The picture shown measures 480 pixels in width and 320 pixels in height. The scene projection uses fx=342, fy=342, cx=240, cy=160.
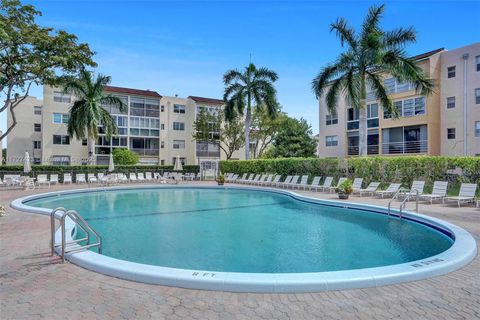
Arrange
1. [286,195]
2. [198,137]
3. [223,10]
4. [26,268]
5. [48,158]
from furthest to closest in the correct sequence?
1. [198,137]
2. [48,158]
3. [286,195]
4. [223,10]
5. [26,268]

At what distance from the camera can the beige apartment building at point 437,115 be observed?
26047 millimetres

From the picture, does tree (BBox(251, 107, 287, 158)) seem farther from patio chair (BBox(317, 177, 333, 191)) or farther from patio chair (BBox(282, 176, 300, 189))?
patio chair (BBox(317, 177, 333, 191))

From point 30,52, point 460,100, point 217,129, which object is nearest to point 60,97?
point 217,129

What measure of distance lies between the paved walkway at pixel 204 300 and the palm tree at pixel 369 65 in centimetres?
1751

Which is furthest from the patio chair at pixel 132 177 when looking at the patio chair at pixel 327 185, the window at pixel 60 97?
the window at pixel 60 97

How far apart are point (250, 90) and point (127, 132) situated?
873 inches

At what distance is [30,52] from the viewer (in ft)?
39.8

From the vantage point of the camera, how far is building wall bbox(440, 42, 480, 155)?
84.8ft

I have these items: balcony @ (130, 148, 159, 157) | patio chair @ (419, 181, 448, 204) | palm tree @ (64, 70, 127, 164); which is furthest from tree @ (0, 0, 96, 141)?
balcony @ (130, 148, 159, 157)

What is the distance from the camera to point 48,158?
141ft

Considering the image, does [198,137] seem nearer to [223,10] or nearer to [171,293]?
[223,10]

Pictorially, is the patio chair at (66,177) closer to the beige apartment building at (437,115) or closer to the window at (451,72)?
the beige apartment building at (437,115)

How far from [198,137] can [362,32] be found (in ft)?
94.1

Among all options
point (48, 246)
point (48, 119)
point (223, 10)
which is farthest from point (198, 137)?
point (48, 246)
